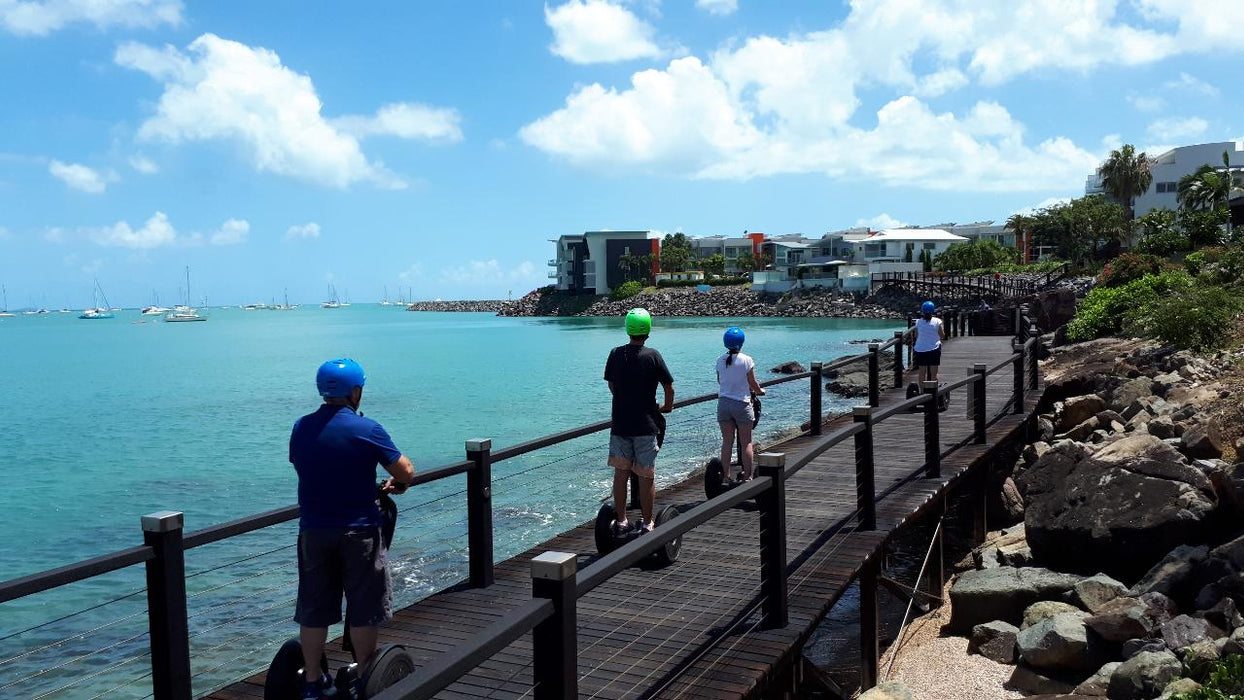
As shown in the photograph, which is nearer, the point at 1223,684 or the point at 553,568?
the point at 553,568

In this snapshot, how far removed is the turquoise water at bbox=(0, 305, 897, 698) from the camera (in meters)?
11.4

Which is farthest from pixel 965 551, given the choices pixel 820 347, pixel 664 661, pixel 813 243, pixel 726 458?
pixel 813 243

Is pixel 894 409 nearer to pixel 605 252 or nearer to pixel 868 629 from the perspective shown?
pixel 868 629

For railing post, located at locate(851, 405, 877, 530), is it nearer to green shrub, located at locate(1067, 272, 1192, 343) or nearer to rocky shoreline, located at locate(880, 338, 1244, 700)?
rocky shoreline, located at locate(880, 338, 1244, 700)

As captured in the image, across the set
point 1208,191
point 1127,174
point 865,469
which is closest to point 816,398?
point 865,469

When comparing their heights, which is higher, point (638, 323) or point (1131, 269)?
point (1131, 269)

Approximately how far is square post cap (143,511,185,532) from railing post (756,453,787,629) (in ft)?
10.6

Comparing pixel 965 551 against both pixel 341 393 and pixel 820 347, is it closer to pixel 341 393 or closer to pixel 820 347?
pixel 341 393

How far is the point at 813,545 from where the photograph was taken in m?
7.99

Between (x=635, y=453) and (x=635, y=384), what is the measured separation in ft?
1.79

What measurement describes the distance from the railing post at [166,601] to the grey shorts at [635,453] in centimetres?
325

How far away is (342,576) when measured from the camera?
4.41 metres

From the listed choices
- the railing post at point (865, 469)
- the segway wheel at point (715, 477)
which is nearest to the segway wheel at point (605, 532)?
the segway wheel at point (715, 477)

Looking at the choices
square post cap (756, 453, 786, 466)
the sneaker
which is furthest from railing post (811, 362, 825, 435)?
the sneaker
